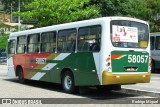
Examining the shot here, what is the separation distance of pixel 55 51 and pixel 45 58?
95 centimetres

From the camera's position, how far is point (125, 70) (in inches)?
508

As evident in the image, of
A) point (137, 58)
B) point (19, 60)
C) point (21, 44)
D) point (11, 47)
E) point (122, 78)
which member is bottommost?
point (122, 78)

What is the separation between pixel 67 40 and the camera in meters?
14.5

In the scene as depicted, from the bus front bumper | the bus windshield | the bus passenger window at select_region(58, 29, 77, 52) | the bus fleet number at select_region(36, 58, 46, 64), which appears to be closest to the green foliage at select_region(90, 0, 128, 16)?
the bus fleet number at select_region(36, 58, 46, 64)

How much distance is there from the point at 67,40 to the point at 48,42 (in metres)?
1.62

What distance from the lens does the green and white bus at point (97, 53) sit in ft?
41.2

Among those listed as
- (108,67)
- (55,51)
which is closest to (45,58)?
(55,51)

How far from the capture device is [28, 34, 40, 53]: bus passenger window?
16.8 m

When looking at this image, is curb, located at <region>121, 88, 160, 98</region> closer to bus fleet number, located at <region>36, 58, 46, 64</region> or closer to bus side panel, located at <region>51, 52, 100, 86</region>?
bus side panel, located at <region>51, 52, 100, 86</region>

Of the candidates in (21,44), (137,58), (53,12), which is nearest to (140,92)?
(137,58)

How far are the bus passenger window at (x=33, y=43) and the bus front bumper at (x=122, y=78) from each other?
520 centimetres

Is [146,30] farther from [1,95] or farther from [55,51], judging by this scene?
[1,95]

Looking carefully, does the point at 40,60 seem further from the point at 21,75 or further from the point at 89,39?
the point at 89,39

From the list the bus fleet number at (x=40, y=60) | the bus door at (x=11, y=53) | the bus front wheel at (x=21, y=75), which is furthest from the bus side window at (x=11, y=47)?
the bus fleet number at (x=40, y=60)
